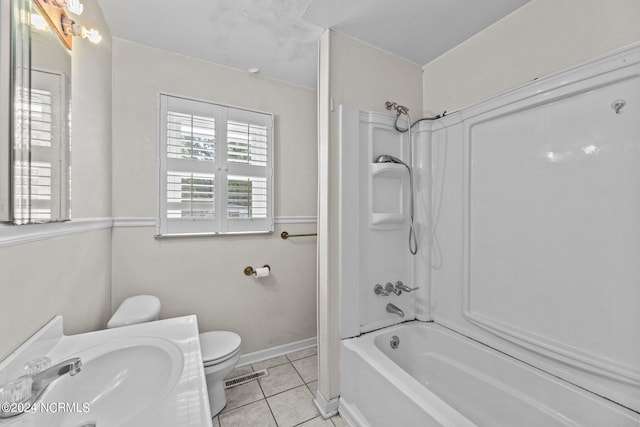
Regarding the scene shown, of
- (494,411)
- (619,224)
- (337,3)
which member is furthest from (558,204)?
(337,3)

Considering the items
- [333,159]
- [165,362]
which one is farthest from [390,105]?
[165,362]

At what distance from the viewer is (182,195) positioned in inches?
72.9

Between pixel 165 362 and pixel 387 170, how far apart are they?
1527 millimetres

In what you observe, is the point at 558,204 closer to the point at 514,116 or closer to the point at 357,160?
the point at 514,116

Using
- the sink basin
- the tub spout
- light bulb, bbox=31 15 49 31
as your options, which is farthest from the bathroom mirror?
the tub spout

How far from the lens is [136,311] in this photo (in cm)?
147

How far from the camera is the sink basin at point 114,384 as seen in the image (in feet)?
2.39

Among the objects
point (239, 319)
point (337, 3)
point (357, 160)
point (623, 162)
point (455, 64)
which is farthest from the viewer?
point (239, 319)

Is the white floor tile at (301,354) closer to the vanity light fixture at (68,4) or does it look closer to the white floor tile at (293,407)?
the white floor tile at (293,407)

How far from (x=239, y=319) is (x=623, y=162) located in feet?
8.06

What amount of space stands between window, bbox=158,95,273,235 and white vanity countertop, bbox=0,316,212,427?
2.83ft

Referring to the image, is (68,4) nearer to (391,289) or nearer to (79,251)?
(79,251)

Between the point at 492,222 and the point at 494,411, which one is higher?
the point at 492,222

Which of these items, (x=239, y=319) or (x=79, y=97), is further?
(x=239, y=319)
